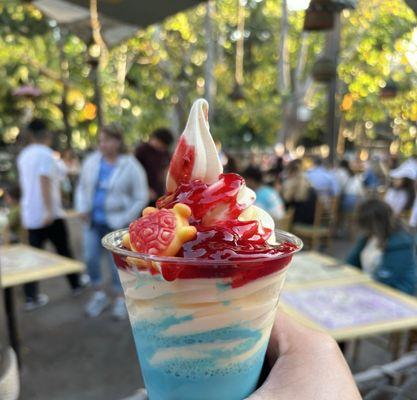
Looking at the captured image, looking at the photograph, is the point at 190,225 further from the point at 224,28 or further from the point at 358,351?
the point at 224,28

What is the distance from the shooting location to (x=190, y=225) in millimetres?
898

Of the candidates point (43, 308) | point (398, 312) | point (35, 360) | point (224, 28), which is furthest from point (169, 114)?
point (398, 312)

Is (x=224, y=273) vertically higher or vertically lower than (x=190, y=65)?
lower

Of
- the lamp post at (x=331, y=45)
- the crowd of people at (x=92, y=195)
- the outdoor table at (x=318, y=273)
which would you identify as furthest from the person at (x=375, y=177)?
the outdoor table at (x=318, y=273)

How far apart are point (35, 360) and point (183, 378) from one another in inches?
115

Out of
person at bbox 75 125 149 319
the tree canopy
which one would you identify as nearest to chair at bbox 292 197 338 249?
person at bbox 75 125 149 319

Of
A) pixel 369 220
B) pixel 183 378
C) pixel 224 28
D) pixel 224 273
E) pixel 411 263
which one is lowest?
pixel 411 263

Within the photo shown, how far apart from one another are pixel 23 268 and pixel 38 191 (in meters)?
1.29

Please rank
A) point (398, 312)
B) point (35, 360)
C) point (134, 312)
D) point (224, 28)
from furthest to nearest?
point (224, 28), point (35, 360), point (398, 312), point (134, 312)

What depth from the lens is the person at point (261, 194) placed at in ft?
14.6

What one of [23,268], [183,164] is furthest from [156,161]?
[183,164]

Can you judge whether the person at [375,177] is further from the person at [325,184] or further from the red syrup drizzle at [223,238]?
the red syrup drizzle at [223,238]

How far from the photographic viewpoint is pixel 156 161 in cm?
467

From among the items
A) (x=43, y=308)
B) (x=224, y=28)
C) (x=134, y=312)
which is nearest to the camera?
(x=134, y=312)
